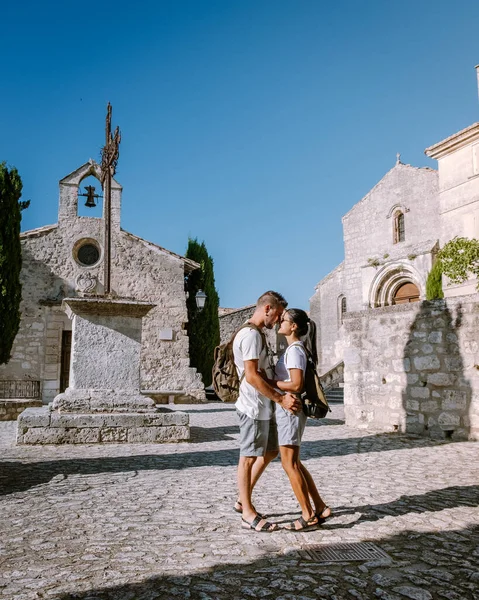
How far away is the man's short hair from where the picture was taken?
3689mm

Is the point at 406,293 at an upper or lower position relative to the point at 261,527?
upper

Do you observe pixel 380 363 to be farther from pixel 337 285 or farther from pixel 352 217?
pixel 337 285

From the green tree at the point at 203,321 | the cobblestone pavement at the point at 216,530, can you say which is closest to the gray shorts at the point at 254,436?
the cobblestone pavement at the point at 216,530

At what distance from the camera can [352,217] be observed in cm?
2302

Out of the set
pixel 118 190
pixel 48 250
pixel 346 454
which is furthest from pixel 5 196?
pixel 346 454

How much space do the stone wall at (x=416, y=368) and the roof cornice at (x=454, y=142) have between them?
6713 millimetres

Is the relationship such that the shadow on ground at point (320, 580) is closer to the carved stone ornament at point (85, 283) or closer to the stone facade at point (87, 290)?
the stone facade at point (87, 290)

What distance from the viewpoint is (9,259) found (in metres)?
15.6

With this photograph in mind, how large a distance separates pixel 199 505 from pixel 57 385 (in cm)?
1425

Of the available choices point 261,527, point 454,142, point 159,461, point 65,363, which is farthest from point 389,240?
point 261,527

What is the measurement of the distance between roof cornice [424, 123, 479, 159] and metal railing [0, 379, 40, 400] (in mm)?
12951

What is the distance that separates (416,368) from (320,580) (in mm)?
6173

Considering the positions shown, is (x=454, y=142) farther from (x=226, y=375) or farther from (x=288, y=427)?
(x=288, y=427)

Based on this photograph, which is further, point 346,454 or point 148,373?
point 148,373
